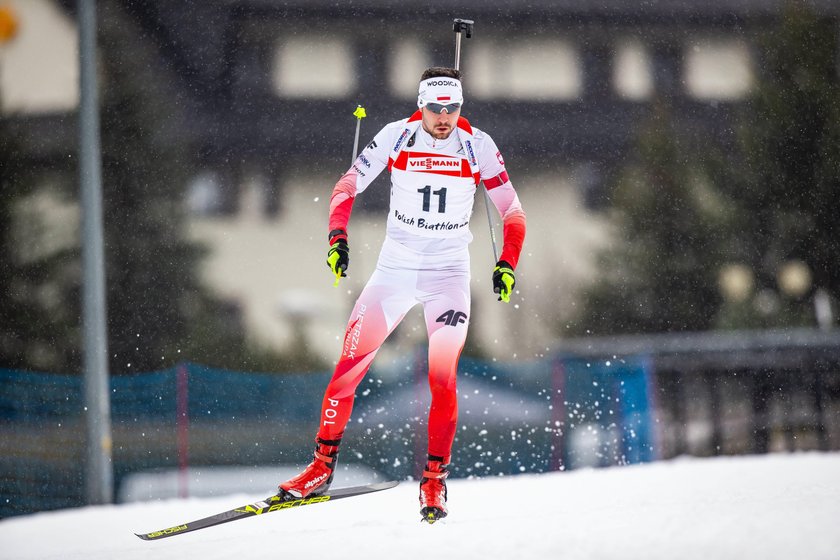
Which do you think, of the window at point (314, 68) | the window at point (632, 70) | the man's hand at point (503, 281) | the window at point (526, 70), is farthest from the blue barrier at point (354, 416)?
the window at point (632, 70)

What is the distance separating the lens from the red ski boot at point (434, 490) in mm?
4434

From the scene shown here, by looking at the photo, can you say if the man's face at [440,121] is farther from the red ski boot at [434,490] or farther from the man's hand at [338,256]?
the red ski boot at [434,490]

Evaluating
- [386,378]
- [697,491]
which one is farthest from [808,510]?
[386,378]

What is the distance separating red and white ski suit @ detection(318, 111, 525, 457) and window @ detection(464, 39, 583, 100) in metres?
18.7

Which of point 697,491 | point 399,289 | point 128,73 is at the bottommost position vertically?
point 697,491

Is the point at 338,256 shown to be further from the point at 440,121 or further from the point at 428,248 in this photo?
the point at 440,121

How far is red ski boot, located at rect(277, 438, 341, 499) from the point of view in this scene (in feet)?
14.9

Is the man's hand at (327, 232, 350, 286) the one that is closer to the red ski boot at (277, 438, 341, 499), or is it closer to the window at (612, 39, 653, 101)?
the red ski boot at (277, 438, 341, 499)

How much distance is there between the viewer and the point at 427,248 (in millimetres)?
4711

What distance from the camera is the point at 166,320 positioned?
56.6 ft

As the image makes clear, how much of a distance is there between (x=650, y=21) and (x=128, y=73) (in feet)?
48.3

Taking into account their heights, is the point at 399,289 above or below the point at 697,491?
above

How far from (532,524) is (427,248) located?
163 cm

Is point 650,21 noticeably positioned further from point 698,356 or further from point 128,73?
point 698,356
